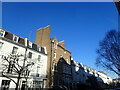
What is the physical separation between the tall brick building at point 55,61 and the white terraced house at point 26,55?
4.30 ft

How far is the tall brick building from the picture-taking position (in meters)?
26.4

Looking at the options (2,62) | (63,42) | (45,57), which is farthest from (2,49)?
(63,42)

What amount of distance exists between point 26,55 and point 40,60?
405 centimetres

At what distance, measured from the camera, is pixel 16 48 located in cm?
2189

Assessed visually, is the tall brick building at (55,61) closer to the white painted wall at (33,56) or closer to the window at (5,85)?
the white painted wall at (33,56)

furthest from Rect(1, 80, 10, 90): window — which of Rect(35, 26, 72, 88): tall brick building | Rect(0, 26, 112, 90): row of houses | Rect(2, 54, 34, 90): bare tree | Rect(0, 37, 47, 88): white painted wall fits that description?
Rect(35, 26, 72, 88): tall brick building

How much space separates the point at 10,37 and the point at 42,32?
11.1 metres

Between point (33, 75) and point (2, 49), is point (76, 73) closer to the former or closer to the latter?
point (33, 75)

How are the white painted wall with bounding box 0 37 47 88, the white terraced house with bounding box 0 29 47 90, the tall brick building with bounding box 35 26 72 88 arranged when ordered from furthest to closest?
the tall brick building with bounding box 35 26 72 88, the white painted wall with bounding box 0 37 47 88, the white terraced house with bounding box 0 29 47 90

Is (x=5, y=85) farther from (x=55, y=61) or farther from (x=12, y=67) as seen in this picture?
(x=55, y=61)

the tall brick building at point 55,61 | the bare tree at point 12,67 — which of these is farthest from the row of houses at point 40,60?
the bare tree at point 12,67

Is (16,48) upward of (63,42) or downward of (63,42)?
downward

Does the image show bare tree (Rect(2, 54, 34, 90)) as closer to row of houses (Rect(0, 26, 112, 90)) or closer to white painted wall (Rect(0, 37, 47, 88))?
row of houses (Rect(0, 26, 112, 90))

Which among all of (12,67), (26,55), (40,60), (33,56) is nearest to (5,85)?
(12,67)
